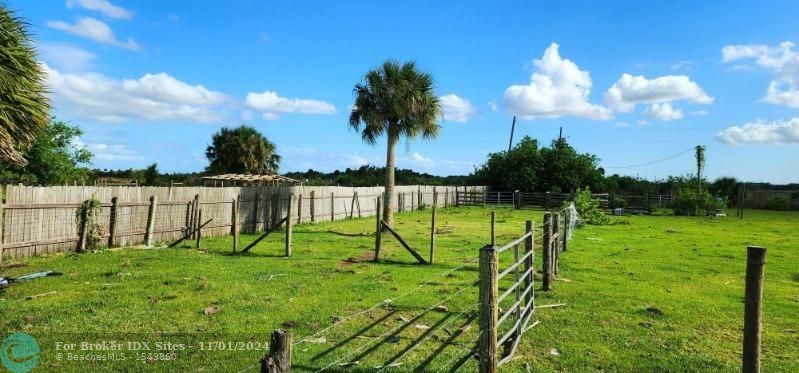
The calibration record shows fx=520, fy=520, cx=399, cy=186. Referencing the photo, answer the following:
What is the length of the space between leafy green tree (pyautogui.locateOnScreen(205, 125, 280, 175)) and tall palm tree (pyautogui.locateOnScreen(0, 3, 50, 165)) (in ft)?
109

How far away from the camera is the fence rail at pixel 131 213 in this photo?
465 inches

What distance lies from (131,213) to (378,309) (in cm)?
995

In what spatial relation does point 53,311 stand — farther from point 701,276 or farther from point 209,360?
point 701,276

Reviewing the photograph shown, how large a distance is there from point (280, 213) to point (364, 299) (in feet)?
45.7

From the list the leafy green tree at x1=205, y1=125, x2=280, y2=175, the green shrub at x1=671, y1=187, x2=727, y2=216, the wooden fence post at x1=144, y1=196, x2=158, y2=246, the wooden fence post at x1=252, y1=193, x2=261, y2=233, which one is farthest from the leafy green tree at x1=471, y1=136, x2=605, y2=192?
the wooden fence post at x1=144, y1=196, x2=158, y2=246

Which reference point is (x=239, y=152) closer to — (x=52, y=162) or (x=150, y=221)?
(x=52, y=162)

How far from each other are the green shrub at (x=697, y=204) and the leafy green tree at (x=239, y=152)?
32.4 metres

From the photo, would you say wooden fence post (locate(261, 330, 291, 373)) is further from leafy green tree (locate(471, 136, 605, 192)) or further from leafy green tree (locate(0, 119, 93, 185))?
leafy green tree (locate(471, 136, 605, 192))

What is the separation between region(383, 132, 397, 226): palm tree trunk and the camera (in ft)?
68.2

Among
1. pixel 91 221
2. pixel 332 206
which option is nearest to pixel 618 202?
pixel 332 206

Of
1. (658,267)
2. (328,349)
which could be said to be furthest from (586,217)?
(328,349)

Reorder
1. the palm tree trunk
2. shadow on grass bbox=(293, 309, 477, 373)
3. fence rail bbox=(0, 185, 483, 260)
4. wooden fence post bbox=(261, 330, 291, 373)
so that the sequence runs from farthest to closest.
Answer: the palm tree trunk < fence rail bbox=(0, 185, 483, 260) < shadow on grass bbox=(293, 309, 477, 373) < wooden fence post bbox=(261, 330, 291, 373)

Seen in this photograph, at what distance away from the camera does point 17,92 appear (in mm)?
9461

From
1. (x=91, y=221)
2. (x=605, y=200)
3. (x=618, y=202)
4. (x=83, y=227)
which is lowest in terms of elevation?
(x=83, y=227)
